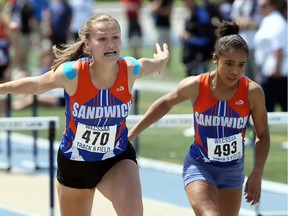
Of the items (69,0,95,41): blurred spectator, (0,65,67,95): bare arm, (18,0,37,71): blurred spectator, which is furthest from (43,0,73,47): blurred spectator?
(0,65,67,95): bare arm

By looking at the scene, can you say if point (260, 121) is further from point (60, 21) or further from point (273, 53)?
point (60, 21)

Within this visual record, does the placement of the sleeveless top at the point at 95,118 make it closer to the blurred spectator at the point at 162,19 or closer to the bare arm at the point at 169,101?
the bare arm at the point at 169,101

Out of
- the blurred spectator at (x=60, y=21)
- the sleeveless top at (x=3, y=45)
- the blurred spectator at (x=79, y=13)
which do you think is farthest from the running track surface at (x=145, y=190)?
the blurred spectator at (x=79, y=13)

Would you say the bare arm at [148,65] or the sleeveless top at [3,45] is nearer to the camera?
the bare arm at [148,65]

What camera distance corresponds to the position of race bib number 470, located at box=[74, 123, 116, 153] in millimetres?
6641

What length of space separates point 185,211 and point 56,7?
10438 millimetres

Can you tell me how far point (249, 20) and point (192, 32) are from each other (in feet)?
6.56

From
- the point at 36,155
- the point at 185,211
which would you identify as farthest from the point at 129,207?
the point at 36,155

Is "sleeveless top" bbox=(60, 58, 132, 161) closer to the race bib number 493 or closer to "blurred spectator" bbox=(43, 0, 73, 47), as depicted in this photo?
the race bib number 493

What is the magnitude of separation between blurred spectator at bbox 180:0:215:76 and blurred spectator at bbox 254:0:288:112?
4084 mm

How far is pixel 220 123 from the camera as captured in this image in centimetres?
676

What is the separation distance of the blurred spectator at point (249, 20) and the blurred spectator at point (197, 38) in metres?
1.17

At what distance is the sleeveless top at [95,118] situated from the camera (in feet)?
21.6

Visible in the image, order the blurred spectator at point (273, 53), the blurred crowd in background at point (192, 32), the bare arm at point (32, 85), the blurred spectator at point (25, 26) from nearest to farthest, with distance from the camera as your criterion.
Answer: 1. the bare arm at point (32, 85)
2. the blurred spectator at point (273, 53)
3. the blurred crowd in background at point (192, 32)
4. the blurred spectator at point (25, 26)
